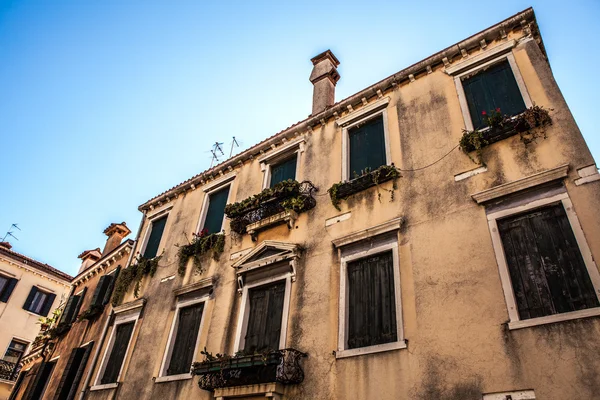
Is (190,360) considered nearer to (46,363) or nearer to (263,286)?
(263,286)

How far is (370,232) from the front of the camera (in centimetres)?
846

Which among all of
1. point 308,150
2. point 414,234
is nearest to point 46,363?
point 308,150

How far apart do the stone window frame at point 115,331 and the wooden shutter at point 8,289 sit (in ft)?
55.6

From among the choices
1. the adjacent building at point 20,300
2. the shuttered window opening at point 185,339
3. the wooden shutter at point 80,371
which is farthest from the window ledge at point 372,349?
the adjacent building at point 20,300

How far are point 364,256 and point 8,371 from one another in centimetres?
2531

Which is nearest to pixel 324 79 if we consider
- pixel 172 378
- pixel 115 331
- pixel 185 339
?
pixel 185 339

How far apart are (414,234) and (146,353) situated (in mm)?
8214

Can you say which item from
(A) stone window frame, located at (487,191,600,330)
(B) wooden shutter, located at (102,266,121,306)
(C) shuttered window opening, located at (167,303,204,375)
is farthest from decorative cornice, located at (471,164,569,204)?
(B) wooden shutter, located at (102,266,121,306)

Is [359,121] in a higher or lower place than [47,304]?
higher

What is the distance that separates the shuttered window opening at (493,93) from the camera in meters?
8.41

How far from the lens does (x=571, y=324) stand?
5.63m

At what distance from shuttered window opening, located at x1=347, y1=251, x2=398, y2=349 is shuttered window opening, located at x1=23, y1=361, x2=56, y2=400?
46.4 ft

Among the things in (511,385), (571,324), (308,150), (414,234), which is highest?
(308,150)

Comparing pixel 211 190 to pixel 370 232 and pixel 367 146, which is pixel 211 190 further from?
pixel 370 232
